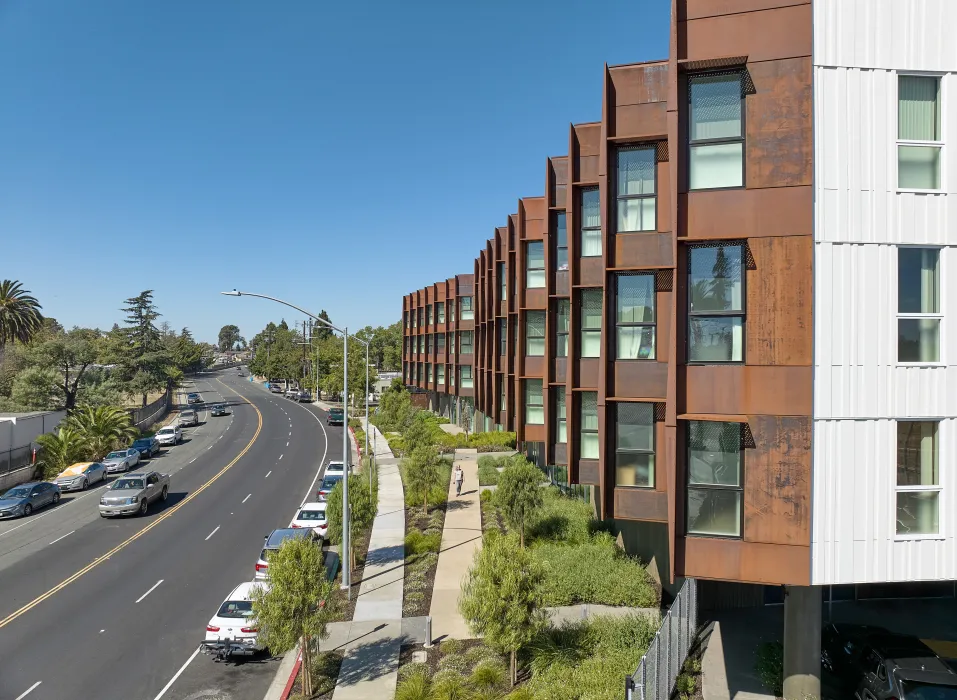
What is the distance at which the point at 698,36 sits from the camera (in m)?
9.55

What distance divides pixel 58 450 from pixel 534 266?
33.5 metres

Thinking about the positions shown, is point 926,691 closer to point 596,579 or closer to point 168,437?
point 596,579

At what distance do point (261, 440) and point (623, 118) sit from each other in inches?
1855

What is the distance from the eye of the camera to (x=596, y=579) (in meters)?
16.4

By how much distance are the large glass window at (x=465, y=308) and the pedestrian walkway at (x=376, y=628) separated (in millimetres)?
27069

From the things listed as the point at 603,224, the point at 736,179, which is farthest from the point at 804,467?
the point at 603,224

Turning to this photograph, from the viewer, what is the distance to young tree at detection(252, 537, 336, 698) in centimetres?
1161

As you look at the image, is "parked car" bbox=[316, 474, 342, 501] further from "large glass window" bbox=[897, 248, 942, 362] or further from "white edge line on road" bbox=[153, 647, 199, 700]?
"large glass window" bbox=[897, 248, 942, 362]

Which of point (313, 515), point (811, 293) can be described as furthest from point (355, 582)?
point (811, 293)

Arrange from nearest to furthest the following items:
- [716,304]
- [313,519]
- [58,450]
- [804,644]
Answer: [716,304] < [804,644] < [313,519] < [58,450]

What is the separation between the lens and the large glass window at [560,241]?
19.8 m

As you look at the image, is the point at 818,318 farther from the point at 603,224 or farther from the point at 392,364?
the point at 392,364

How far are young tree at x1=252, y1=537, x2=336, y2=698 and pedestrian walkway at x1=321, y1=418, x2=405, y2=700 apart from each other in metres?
1.08

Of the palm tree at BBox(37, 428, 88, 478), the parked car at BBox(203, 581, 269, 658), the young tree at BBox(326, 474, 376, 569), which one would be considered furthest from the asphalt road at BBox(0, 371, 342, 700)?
the palm tree at BBox(37, 428, 88, 478)
